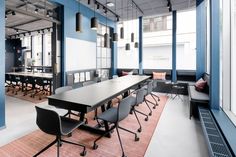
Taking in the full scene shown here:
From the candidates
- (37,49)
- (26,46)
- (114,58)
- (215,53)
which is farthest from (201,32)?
(26,46)

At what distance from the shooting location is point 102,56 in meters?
7.34

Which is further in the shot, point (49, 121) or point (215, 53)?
point (215, 53)

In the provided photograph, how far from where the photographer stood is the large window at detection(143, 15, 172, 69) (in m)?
9.88

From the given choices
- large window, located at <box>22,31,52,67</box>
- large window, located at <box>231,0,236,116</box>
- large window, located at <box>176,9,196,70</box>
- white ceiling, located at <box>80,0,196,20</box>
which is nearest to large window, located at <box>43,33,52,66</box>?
large window, located at <box>22,31,52,67</box>

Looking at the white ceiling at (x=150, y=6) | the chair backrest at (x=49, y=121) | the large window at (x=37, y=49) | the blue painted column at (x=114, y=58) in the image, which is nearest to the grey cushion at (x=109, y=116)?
the chair backrest at (x=49, y=121)

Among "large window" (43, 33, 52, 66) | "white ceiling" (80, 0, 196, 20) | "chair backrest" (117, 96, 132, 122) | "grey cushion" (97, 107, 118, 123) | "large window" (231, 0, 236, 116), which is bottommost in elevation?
"grey cushion" (97, 107, 118, 123)

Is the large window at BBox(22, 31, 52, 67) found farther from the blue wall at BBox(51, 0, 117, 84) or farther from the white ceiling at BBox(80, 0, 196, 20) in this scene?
the white ceiling at BBox(80, 0, 196, 20)

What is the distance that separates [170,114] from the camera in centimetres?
397

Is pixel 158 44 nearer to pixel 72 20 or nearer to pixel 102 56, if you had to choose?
pixel 102 56

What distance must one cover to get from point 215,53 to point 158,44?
6.94m

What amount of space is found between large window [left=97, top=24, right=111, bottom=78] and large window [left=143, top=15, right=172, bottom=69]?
2.92 meters

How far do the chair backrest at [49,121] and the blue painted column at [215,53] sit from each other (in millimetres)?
2990

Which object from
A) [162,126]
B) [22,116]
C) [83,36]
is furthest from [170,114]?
[83,36]

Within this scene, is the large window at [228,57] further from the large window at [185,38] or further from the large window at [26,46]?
the large window at [26,46]
